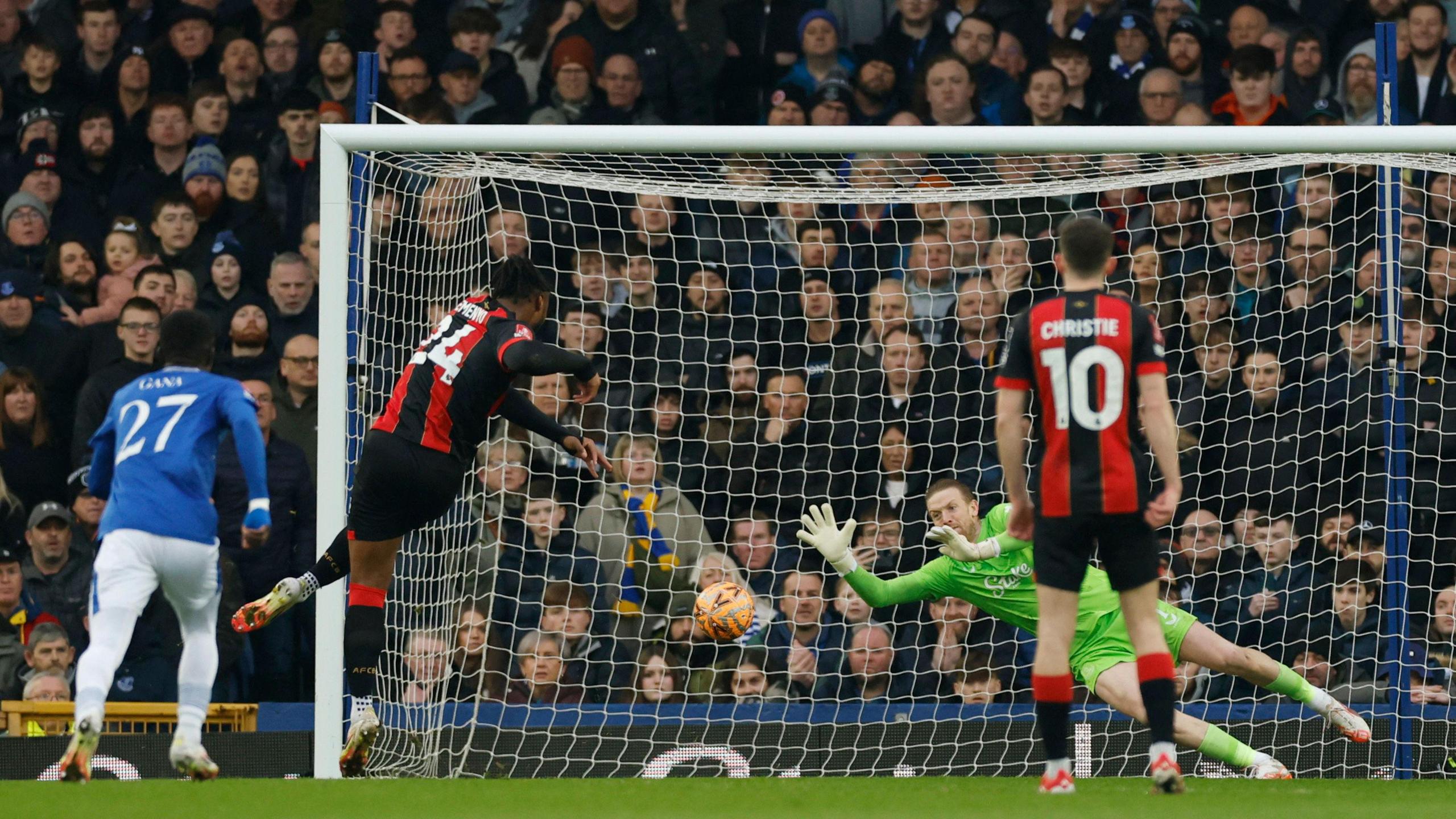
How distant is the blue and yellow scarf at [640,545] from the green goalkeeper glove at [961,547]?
204 cm

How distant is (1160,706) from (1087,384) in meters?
0.93

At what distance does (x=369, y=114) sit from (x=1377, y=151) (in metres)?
4.31

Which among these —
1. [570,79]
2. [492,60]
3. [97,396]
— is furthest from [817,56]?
[97,396]

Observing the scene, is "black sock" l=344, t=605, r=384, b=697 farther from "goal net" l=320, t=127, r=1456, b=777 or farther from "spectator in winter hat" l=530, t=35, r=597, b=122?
"spectator in winter hat" l=530, t=35, r=597, b=122

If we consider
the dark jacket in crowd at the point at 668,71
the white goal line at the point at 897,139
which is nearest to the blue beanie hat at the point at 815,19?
the dark jacket in crowd at the point at 668,71

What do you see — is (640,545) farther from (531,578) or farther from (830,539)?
(830,539)

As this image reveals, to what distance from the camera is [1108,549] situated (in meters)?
4.91

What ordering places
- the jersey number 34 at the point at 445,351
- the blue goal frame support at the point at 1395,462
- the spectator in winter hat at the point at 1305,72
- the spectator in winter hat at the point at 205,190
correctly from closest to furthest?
the jersey number 34 at the point at 445,351
the blue goal frame support at the point at 1395,462
the spectator in winter hat at the point at 1305,72
the spectator in winter hat at the point at 205,190

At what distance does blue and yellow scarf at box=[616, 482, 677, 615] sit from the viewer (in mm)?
8148

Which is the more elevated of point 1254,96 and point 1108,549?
point 1254,96

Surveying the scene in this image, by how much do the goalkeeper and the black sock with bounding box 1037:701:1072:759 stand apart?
1.49 m

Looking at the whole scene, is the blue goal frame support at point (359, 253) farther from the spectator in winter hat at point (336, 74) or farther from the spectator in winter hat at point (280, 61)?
the spectator in winter hat at point (280, 61)

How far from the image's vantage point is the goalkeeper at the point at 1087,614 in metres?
6.50

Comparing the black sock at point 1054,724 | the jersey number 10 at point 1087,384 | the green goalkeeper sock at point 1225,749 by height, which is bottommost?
the green goalkeeper sock at point 1225,749
